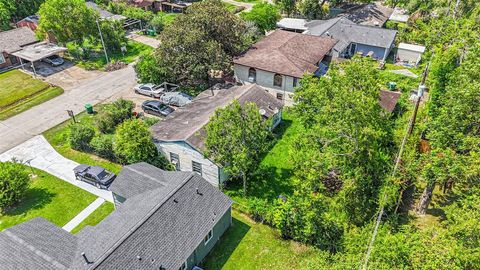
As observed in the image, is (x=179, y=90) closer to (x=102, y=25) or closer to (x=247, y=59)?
(x=247, y=59)

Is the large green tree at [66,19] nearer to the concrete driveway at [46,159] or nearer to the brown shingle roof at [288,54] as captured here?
the concrete driveway at [46,159]

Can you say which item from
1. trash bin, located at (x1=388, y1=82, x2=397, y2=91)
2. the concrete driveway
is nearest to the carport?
the concrete driveway

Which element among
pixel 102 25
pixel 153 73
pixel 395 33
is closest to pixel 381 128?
pixel 153 73

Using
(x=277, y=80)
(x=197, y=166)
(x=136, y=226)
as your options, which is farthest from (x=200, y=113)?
(x=136, y=226)

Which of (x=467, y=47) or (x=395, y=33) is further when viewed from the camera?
(x=395, y=33)

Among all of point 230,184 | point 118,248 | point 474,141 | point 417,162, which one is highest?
point 474,141

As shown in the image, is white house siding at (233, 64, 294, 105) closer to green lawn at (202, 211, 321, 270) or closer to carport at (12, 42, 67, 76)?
green lawn at (202, 211, 321, 270)
